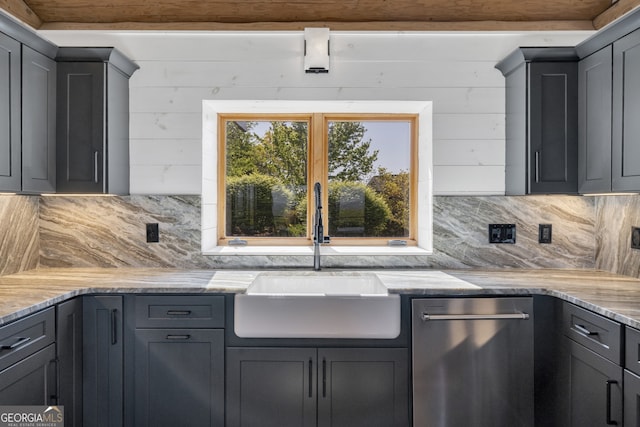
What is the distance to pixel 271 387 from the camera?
1.88 meters

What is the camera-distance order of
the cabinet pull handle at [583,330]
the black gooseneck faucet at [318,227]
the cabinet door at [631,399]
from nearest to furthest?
the cabinet door at [631,399] → the cabinet pull handle at [583,330] → the black gooseneck faucet at [318,227]

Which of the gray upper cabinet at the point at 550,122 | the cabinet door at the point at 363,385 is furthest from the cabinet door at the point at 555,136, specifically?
the cabinet door at the point at 363,385

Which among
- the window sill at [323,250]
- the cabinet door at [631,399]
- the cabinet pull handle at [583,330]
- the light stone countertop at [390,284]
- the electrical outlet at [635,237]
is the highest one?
the electrical outlet at [635,237]

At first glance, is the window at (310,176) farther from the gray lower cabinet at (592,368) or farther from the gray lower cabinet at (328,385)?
the gray lower cabinet at (592,368)

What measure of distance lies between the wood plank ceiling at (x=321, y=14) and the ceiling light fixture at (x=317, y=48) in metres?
0.10

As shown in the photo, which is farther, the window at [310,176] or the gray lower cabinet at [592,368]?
the window at [310,176]

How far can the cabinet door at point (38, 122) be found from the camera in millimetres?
1991

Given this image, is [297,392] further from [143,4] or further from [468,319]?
[143,4]

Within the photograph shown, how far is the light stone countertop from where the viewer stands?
5.38 feet

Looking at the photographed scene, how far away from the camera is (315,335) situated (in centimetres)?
187

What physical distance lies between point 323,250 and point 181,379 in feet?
3.52

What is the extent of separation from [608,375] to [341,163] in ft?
5.84

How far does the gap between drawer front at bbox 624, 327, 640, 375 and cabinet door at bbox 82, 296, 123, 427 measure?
200 centimetres

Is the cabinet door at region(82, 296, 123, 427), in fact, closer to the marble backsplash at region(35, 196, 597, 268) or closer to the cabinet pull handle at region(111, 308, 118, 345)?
the cabinet pull handle at region(111, 308, 118, 345)
